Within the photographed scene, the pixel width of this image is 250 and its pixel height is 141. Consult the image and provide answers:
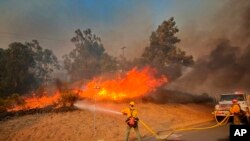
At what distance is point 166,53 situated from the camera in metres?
48.6

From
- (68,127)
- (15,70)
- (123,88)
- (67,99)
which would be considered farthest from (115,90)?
(15,70)

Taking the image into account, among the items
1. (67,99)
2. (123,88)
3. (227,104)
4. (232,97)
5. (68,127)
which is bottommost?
(68,127)

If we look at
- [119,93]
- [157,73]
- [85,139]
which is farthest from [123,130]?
[157,73]

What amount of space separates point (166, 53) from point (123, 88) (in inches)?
679

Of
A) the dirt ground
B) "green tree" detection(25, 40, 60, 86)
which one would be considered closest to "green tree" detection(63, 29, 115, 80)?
"green tree" detection(25, 40, 60, 86)

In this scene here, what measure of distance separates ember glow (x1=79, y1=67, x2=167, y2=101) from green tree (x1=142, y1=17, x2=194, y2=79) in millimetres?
5677

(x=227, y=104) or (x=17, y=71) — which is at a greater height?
(x=17, y=71)

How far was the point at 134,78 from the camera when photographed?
36.4 m

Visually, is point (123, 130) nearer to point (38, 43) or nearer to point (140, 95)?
point (140, 95)

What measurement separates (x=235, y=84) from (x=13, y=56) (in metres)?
40.0

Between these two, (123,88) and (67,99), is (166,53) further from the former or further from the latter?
(67,99)

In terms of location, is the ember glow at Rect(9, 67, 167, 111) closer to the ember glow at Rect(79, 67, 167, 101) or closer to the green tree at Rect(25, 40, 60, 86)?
the ember glow at Rect(79, 67, 167, 101)

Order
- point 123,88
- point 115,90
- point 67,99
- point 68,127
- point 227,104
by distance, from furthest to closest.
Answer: point 123,88 → point 115,90 → point 227,104 → point 67,99 → point 68,127

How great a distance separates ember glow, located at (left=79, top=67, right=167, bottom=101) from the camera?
29925 mm
